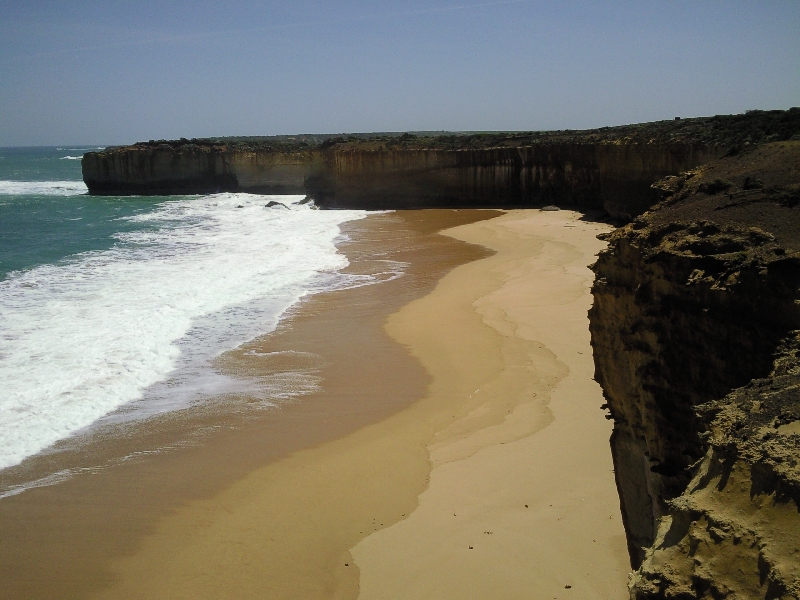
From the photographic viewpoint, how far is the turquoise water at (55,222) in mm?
24266

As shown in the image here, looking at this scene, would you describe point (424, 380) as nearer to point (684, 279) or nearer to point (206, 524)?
point (206, 524)

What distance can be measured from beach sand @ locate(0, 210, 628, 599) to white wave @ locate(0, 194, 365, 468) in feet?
3.91

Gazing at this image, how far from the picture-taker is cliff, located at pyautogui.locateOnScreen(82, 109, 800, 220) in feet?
86.1

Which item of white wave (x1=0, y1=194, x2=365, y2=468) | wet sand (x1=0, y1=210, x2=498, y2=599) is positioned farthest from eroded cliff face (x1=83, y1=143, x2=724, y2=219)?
wet sand (x1=0, y1=210, x2=498, y2=599)

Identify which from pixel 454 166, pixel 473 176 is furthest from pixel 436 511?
pixel 454 166

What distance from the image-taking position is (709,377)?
4.11 m

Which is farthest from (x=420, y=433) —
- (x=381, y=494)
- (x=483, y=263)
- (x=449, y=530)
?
(x=483, y=263)

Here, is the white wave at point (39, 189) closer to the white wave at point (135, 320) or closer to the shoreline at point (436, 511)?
the white wave at point (135, 320)

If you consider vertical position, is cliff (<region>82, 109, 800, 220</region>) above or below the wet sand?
above

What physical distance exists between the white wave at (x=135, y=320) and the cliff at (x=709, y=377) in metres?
6.33

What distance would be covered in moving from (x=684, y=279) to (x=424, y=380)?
702cm

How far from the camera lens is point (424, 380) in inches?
436

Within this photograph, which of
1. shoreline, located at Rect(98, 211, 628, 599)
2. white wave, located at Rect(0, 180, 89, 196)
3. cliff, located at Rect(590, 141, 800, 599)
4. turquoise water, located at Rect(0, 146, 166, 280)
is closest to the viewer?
cliff, located at Rect(590, 141, 800, 599)

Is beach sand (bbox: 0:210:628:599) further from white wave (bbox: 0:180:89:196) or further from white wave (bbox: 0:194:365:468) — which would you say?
white wave (bbox: 0:180:89:196)
